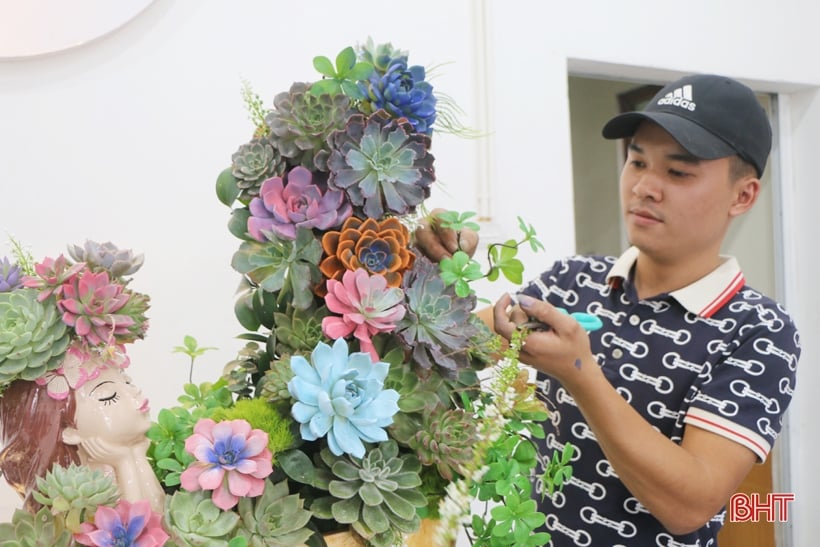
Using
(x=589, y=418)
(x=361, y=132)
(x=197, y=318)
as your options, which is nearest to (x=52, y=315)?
(x=361, y=132)

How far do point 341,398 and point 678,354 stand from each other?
726 mm

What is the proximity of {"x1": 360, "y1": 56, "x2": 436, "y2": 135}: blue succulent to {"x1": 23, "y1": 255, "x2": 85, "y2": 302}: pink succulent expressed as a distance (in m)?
0.29

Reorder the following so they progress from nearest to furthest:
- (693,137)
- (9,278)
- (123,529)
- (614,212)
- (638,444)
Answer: (123,529), (9,278), (638,444), (693,137), (614,212)

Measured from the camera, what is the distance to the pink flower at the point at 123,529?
546mm

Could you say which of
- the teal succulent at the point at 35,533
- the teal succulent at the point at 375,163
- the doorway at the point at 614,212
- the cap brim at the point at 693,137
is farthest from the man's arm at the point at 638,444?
the doorway at the point at 614,212

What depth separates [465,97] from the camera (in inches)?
65.8

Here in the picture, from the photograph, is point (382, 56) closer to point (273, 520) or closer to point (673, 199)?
point (273, 520)

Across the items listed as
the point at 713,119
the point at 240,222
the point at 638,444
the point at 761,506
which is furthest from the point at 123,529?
the point at 761,506

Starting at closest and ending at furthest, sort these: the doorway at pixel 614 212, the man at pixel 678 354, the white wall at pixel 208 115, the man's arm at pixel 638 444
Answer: the man's arm at pixel 638 444 → the man at pixel 678 354 → the white wall at pixel 208 115 → the doorway at pixel 614 212

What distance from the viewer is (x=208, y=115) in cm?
138

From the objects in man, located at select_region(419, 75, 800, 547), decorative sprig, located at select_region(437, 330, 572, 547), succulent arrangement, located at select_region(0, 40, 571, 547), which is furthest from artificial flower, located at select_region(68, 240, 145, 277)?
man, located at select_region(419, 75, 800, 547)

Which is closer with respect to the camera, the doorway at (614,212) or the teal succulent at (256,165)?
the teal succulent at (256,165)

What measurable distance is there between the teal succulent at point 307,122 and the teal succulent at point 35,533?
35 cm

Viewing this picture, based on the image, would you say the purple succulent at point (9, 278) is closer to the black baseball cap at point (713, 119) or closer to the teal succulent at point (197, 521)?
the teal succulent at point (197, 521)
